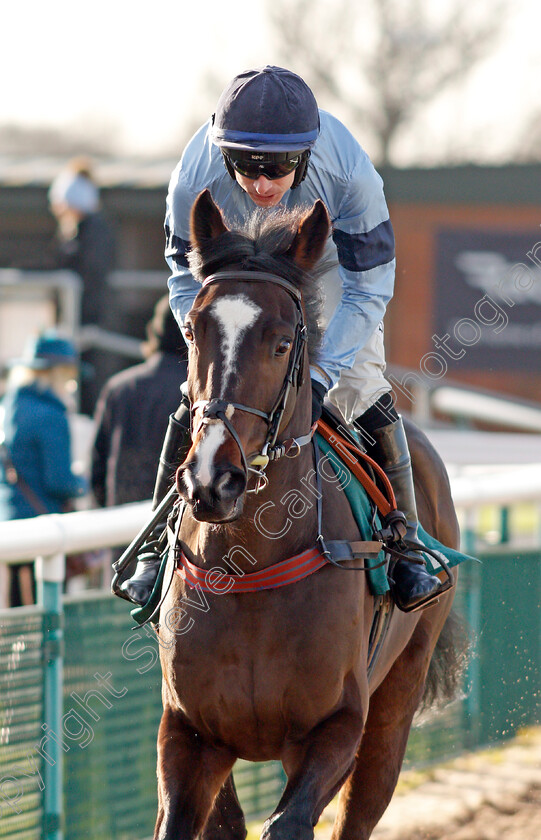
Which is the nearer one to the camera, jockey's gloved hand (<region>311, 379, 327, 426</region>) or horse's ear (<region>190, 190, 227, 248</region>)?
horse's ear (<region>190, 190, 227, 248</region>)

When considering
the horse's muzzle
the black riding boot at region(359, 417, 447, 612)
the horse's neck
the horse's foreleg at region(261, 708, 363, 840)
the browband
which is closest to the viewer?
the horse's muzzle

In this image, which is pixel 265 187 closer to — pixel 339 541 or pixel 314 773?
pixel 339 541

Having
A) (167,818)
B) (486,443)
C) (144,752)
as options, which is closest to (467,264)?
(486,443)

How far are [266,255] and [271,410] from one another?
470 millimetres

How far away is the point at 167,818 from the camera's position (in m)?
3.12

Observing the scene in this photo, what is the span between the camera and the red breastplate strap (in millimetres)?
3207

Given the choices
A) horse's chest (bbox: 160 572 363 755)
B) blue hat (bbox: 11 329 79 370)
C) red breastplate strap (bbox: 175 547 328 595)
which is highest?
blue hat (bbox: 11 329 79 370)

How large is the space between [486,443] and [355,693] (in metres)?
7.24

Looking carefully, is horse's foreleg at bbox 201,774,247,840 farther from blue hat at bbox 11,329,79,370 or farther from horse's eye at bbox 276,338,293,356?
blue hat at bbox 11,329,79,370

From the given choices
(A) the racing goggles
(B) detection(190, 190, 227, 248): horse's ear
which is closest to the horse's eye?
(B) detection(190, 190, 227, 248): horse's ear

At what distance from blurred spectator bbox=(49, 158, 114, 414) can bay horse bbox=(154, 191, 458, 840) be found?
6.79 metres

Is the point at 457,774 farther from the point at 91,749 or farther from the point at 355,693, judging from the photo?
the point at 355,693

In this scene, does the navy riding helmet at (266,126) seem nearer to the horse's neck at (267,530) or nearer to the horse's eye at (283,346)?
the horse's eye at (283,346)

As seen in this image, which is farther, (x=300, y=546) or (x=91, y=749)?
(x=91, y=749)
